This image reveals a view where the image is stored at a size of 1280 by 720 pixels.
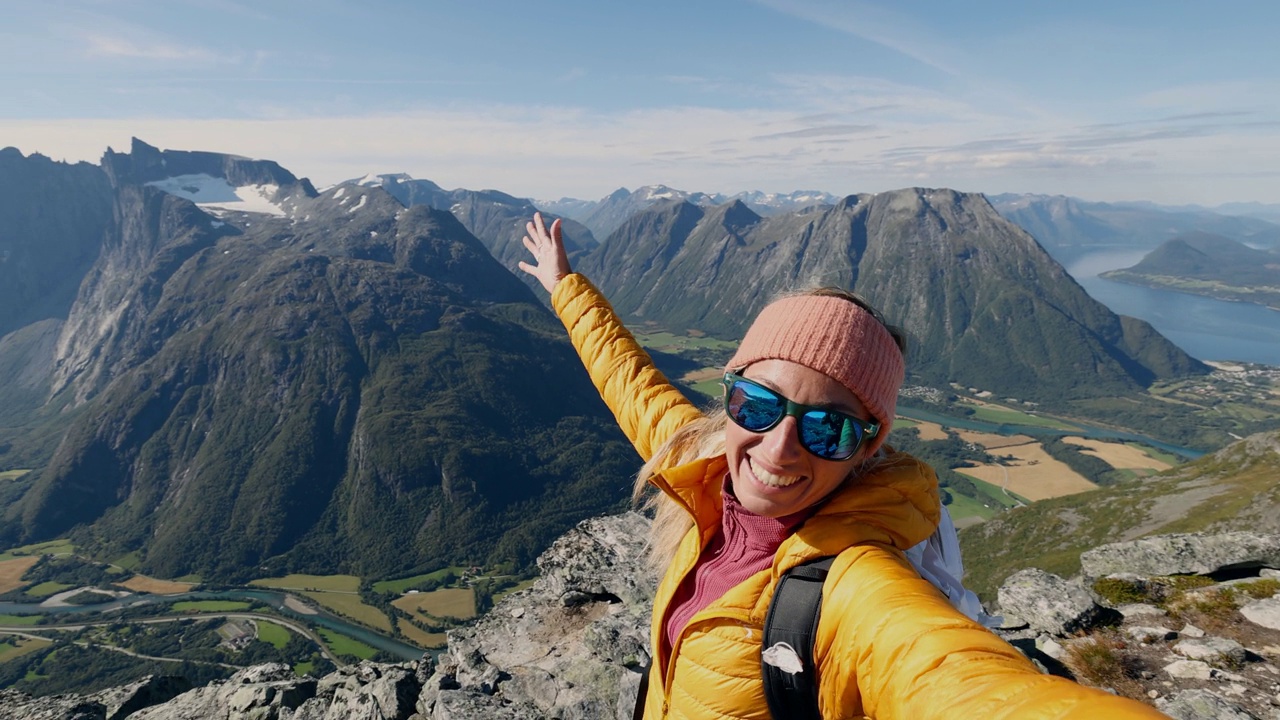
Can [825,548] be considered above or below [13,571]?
above

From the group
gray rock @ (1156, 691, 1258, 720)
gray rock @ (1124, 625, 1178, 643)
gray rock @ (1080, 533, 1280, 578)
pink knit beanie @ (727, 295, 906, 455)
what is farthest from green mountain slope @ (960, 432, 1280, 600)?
pink knit beanie @ (727, 295, 906, 455)

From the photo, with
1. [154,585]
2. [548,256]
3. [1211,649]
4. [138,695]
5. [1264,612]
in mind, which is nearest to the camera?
[548,256]

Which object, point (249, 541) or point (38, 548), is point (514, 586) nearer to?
point (249, 541)

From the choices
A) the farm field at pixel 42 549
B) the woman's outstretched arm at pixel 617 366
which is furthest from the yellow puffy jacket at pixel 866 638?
the farm field at pixel 42 549

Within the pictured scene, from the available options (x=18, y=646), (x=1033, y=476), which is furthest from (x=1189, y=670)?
(x=18, y=646)

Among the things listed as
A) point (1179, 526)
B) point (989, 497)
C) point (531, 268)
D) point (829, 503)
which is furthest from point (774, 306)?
point (989, 497)

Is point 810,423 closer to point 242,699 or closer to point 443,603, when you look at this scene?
point 242,699

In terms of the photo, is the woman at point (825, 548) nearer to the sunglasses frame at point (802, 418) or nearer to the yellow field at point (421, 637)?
the sunglasses frame at point (802, 418)
